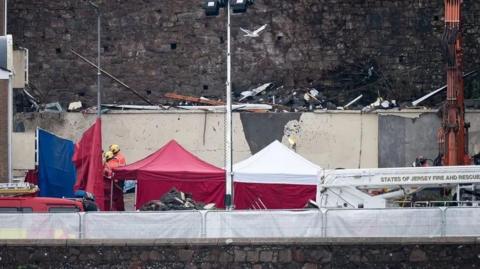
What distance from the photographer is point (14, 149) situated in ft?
102

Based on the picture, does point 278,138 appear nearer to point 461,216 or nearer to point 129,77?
point 129,77

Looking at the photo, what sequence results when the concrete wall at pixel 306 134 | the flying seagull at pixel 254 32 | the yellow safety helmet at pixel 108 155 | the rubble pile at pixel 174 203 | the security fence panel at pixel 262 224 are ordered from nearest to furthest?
the security fence panel at pixel 262 224, the rubble pile at pixel 174 203, the yellow safety helmet at pixel 108 155, the concrete wall at pixel 306 134, the flying seagull at pixel 254 32

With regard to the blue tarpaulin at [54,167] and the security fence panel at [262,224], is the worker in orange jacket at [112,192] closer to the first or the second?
the blue tarpaulin at [54,167]

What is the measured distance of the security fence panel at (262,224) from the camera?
2312 cm

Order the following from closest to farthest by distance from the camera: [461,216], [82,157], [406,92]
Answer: [461,216] < [82,157] < [406,92]

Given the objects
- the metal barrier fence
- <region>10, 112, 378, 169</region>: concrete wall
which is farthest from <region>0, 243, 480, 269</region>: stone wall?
<region>10, 112, 378, 169</region>: concrete wall

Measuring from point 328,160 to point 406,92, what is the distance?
11.3ft

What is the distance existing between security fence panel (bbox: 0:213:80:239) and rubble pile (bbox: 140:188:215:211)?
328 cm

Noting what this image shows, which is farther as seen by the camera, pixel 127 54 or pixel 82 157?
pixel 127 54

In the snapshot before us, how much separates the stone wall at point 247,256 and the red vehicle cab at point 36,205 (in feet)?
5.47

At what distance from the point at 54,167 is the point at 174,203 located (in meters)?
4.83

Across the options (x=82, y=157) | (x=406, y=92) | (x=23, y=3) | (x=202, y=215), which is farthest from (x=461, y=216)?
(x=23, y=3)

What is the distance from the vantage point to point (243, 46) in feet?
123

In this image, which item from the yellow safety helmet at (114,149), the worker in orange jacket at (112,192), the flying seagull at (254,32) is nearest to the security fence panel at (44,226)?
the worker in orange jacket at (112,192)
